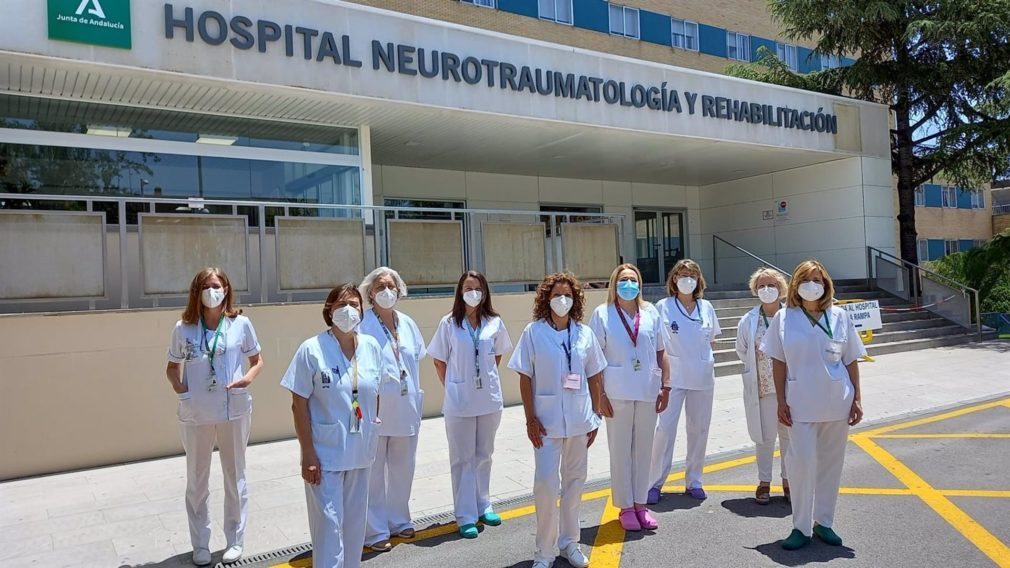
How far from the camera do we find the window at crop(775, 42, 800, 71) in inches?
1058

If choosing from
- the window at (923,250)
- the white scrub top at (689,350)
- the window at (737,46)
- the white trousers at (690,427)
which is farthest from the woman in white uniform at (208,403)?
the window at (923,250)

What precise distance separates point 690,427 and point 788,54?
25763mm

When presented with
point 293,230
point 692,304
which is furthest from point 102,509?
point 692,304

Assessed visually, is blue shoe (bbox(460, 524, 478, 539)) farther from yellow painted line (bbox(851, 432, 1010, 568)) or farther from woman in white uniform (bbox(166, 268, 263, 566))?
yellow painted line (bbox(851, 432, 1010, 568))

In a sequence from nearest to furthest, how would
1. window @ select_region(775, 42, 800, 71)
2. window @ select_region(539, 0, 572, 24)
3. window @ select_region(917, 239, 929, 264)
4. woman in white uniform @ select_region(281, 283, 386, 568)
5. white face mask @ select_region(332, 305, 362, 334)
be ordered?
1. woman in white uniform @ select_region(281, 283, 386, 568)
2. white face mask @ select_region(332, 305, 362, 334)
3. window @ select_region(539, 0, 572, 24)
4. window @ select_region(775, 42, 800, 71)
5. window @ select_region(917, 239, 929, 264)

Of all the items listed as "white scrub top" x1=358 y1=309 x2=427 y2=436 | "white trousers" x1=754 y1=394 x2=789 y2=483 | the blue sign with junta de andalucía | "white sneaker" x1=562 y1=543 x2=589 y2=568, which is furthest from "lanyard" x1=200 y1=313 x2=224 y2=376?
the blue sign with junta de andalucía

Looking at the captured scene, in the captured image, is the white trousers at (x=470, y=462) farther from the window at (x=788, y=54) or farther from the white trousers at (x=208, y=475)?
the window at (x=788, y=54)

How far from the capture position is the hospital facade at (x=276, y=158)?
7.36m

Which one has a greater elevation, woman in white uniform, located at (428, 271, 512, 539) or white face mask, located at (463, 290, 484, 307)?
white face mask, located at (463, 290, 484, 307)

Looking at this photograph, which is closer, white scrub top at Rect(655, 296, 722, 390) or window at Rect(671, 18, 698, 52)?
white scrub top at Rect(655, 296, 722, 390)

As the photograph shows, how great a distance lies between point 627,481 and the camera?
4.80 m

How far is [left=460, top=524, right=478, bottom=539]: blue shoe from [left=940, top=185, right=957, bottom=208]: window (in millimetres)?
37546

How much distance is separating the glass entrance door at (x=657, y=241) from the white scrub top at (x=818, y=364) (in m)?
14.6

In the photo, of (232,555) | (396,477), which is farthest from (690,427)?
(232,555)
